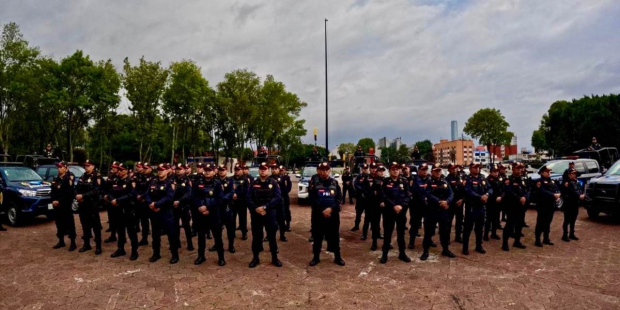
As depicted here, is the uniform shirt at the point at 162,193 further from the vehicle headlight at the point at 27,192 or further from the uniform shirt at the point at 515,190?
the uniform shirt at the point at 515,190

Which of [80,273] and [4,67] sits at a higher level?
[4,67]

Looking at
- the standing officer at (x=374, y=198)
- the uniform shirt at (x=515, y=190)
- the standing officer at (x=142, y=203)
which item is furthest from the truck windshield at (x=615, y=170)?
the standing officer at (x=142, y=203)

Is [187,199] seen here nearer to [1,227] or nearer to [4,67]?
[1,227]

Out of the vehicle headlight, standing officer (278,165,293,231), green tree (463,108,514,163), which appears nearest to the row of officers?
standing officer (278,165,293,231)

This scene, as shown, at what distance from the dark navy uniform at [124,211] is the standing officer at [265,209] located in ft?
8.39

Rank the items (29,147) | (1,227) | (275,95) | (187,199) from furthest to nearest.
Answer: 1. (275,95)
2. (29,147)
3. (1,227)
4. (187,199)

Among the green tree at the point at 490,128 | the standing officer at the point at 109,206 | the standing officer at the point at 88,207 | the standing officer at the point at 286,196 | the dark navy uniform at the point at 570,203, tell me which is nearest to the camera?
the standing officer at the point at 109,206

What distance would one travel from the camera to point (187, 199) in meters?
7.26

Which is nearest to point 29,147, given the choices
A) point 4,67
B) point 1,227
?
point 4,67

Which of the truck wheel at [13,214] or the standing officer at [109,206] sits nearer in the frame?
the standing officer at [109,206]

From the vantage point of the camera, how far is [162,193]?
22.3 feet

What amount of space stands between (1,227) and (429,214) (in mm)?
11279

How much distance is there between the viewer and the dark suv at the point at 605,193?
9.84 metres

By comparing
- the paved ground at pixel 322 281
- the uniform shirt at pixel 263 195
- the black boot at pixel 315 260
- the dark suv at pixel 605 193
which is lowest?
the paved ground at pixel 322 281
